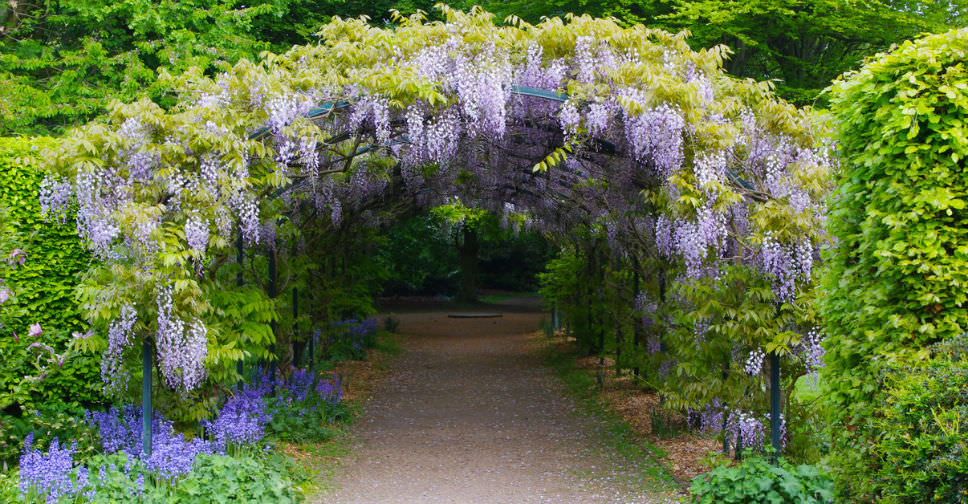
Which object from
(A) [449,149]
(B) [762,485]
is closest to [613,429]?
(B) [762,485]

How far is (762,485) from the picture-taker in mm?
4164

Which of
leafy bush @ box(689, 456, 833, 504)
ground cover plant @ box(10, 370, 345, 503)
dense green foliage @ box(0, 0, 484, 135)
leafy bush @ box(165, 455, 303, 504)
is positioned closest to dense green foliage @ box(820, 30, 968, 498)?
leafy bush @ box(689, 456, 833, 504)

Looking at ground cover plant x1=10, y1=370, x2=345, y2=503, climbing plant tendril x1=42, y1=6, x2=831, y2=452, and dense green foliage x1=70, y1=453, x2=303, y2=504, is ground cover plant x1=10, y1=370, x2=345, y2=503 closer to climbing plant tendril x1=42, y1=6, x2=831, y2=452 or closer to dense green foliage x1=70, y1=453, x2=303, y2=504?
dense green foliage x1=70, y1=453, x2=303, y2=504

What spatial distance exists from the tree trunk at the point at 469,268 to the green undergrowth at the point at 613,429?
8386 mm

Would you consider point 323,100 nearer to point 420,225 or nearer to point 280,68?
point 280,68

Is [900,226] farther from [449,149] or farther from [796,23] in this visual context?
[796,23]

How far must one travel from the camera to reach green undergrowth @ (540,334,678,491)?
5.39 meters

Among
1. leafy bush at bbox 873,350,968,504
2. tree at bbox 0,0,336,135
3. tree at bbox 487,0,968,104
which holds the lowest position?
leafy bush at bbox 873,350,968,504

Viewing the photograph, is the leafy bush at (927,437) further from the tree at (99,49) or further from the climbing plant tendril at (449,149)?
the tree at (99,49)

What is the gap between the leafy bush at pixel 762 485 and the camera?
161 inches

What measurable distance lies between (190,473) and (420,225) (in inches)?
605

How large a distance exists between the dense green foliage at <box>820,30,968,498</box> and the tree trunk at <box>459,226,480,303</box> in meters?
16.1

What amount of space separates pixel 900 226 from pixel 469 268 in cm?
1717

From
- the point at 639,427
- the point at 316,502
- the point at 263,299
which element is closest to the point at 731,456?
the point at 639,427
